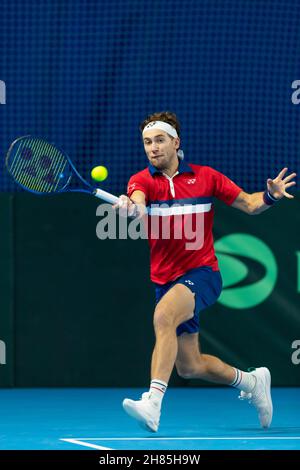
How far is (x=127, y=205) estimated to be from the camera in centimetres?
688

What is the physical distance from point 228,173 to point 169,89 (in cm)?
100

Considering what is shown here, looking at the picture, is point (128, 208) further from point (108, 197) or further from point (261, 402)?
point (261, 402)

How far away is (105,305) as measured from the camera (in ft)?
34.4

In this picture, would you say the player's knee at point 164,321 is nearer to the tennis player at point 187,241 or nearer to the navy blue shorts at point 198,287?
the tennis player at point 187,241

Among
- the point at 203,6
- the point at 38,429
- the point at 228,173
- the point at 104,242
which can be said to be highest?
the point at 203,6

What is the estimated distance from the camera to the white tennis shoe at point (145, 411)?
6651mm

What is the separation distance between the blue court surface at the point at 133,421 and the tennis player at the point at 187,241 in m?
0.35

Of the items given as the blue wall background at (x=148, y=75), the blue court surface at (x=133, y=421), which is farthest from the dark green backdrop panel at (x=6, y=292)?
the blue wall background at (x=148, y=75)

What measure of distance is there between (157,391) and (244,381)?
39.1 inches

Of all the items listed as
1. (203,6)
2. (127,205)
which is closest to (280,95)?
(203,6)

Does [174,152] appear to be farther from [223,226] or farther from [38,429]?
[223,226]

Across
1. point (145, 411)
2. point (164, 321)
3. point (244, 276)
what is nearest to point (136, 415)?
point (145, 411)

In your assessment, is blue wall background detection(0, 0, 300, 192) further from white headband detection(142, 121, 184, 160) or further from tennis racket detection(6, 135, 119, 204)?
tennis racket detection(6, 135, 119, 204)

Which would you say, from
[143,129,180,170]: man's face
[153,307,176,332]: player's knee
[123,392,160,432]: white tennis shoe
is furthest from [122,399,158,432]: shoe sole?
[143,129,180,170]: man's face
